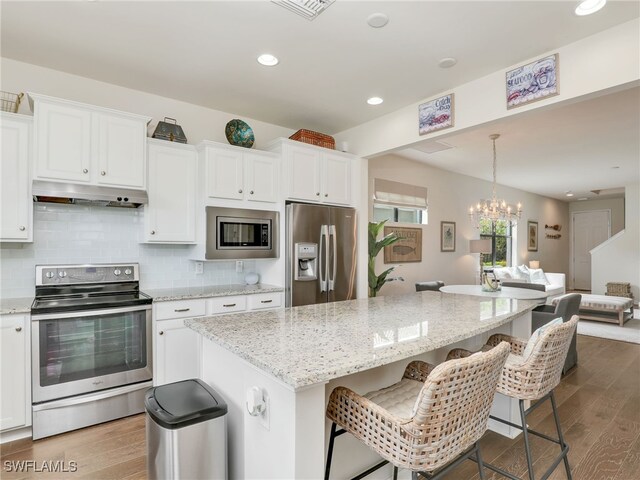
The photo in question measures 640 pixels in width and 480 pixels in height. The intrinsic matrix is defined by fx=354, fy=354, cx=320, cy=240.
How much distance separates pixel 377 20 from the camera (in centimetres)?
228

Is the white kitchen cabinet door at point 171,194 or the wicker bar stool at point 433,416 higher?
the white kitchen cabinet door at point 171,194

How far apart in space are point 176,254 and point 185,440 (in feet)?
7.85

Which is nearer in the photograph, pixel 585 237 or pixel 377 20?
pixel 377 20

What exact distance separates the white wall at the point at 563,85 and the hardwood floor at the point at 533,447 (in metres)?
2.40

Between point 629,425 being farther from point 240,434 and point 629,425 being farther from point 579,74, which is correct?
point 240,434

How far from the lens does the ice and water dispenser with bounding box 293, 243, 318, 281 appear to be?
3.63 m

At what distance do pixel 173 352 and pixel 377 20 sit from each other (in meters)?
2.90

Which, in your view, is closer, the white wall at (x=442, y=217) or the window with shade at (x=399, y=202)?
the window with shade at (x=399, y=202)

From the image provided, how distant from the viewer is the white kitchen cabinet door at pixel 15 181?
2.52 meters

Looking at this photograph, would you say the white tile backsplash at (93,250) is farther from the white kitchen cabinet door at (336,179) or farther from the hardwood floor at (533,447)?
the white kitchen cabinet door at (336,179)

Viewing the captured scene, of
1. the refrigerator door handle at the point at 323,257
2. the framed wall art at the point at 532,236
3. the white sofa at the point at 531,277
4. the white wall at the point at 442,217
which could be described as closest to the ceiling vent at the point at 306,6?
the refrigerator door handle at the point at 323,257

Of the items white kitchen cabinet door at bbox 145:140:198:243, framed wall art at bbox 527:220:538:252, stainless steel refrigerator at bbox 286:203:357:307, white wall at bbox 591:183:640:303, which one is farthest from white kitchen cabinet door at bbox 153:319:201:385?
white wall at bbox 591:183:640:303

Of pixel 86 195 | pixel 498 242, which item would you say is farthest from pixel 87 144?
pixel 498 242

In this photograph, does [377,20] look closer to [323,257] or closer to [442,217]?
[323,257]
